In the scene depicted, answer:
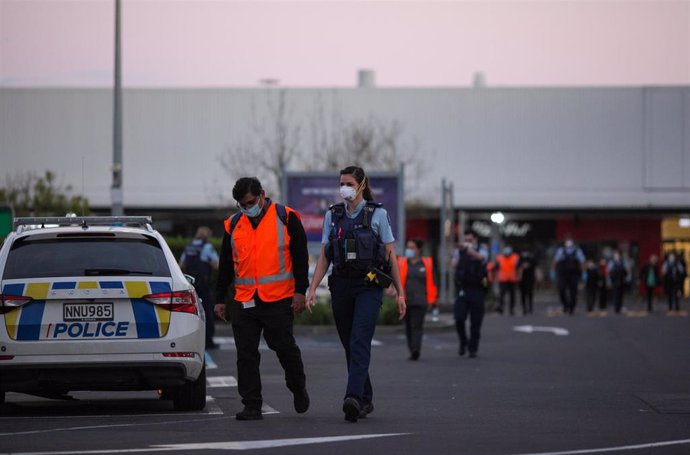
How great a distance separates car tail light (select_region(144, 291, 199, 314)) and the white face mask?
1.46m

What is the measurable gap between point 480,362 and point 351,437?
9.71m

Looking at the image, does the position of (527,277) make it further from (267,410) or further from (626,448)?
(626,448)

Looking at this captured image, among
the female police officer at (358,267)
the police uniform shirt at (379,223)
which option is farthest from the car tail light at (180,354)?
the police uniform shirt at (379,223)

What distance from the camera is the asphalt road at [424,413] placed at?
9578 mm

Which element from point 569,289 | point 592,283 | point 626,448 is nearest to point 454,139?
point 592,283

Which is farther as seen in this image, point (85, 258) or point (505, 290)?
point (505, 290)

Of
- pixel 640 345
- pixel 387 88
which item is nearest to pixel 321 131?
pixel 387 88

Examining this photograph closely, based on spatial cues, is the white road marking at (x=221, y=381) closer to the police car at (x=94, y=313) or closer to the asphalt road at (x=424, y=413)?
the asphalt road at (x=424, y=413)

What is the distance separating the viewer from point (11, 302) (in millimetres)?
11281

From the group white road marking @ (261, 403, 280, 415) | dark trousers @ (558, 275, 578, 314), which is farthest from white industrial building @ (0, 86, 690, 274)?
white road marking @ (261, 403, 280, 415)

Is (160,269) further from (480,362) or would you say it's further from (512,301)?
(512,301)

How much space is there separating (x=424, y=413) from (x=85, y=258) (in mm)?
2840

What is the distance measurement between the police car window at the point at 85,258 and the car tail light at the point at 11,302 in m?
0.18

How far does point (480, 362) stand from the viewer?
19.5 m
